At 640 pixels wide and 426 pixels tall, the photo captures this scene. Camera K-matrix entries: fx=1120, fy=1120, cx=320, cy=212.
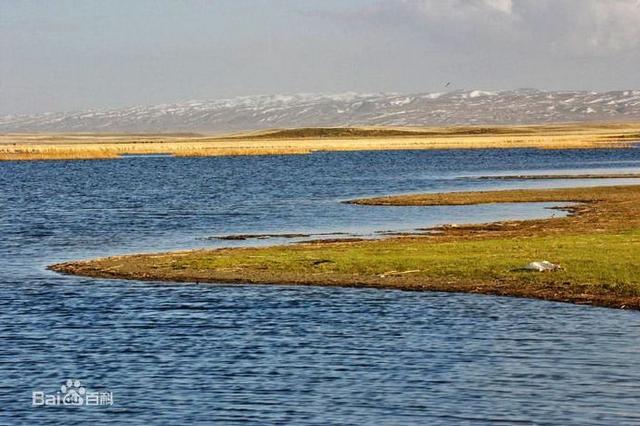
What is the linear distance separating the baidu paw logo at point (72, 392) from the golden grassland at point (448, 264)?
12.1 meters

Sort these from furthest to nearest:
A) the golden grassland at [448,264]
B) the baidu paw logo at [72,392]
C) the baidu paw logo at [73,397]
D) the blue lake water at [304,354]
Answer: the golden grassland at [448,264] → the baidu paw logo at [72,392] → the baidu paw logo at [73,397] → the blue lake water at [304,354]

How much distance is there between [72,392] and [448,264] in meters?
15.4

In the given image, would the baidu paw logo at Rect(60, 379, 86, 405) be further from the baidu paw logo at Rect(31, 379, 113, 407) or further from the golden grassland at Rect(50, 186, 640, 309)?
the golden grassland at Rect(50, 186, 640, 309)

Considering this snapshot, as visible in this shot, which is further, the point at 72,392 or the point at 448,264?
the point at 448,264

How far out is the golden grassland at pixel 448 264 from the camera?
95.1 ft

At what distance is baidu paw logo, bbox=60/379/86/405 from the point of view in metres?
19.0

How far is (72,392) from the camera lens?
19.5 metres

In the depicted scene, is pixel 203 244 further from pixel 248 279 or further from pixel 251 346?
pixel 251 346

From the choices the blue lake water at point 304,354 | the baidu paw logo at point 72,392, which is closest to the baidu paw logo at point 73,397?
the baidu paw logo at point 72,392

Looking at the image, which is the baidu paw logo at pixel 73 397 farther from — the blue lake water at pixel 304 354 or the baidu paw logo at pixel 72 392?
the blue lake water at pixel 304 354

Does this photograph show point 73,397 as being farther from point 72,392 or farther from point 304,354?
point 304,354

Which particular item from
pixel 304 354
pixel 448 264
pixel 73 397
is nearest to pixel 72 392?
pixel 73 397

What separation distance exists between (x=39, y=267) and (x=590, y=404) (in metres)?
23.4

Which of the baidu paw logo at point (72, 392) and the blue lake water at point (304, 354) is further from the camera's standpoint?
the baidu paw logo at point (72, 392)
